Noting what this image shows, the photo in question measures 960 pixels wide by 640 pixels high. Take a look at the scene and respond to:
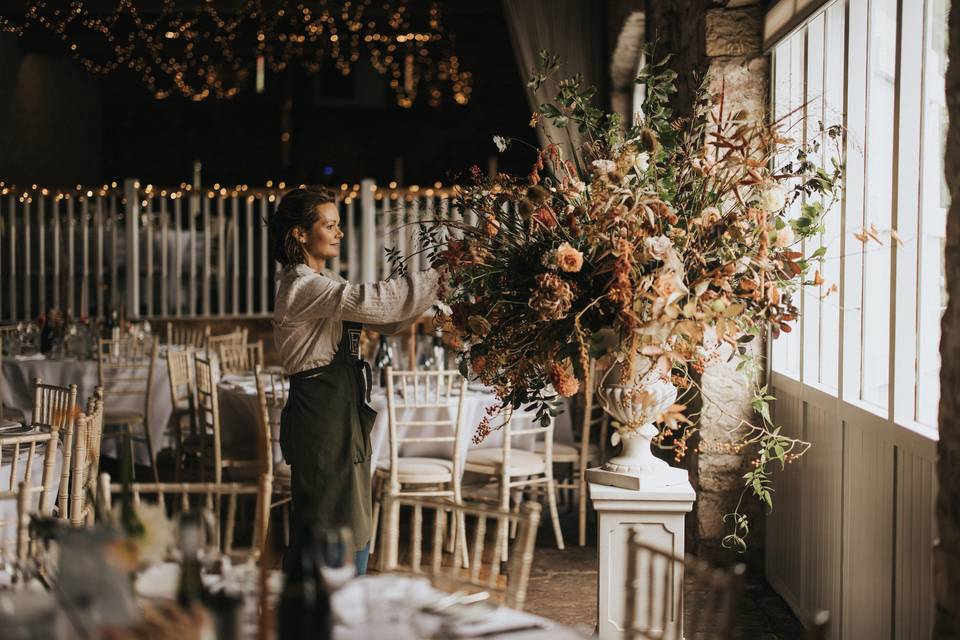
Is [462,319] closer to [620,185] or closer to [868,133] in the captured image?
[620,185]

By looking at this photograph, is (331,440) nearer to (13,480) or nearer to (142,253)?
(13,480)

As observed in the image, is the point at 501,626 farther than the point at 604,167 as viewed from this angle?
No

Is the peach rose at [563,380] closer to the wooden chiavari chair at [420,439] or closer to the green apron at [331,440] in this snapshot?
the green apron at [331,440]

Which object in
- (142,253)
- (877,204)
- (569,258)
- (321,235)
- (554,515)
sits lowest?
(554,515)

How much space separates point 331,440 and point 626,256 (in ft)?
4.08

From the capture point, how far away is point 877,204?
10.5ft

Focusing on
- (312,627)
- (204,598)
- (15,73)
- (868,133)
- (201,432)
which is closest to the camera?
(312,627)

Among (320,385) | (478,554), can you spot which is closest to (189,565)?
(478,554)

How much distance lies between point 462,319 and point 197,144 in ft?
36.8

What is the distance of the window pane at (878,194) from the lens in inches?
122

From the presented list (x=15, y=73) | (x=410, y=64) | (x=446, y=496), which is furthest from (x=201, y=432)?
(x=410, y=64)

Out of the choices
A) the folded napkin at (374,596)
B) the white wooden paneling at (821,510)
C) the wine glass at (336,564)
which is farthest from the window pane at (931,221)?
the wine glass at (336,564)

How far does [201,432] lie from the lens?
16.9 ft

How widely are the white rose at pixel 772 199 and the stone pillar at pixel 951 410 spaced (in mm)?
611
